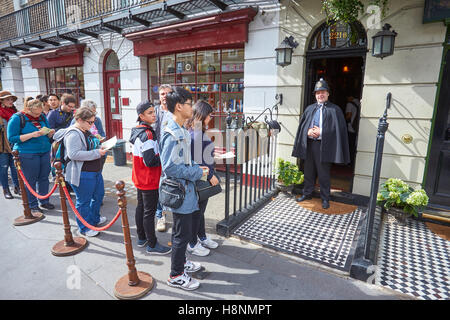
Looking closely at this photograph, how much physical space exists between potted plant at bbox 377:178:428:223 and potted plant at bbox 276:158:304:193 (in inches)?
56.9

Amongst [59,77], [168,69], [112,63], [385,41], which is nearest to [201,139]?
[385,41]

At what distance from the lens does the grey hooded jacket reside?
3.46 metres

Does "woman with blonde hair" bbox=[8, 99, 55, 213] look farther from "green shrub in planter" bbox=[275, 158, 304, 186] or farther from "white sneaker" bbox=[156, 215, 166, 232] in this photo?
"green shrub in planter" bbox=[275, 158, 304, 186]

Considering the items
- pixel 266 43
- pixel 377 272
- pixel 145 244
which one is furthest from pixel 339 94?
pixel 145 244

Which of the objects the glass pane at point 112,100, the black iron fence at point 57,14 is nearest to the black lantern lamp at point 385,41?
the black iron fence at point 57,14

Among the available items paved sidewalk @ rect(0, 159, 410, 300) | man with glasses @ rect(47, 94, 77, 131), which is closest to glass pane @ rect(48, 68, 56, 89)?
man with glasses @ rect(47, 94, 77, 131)

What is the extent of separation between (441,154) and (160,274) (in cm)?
461

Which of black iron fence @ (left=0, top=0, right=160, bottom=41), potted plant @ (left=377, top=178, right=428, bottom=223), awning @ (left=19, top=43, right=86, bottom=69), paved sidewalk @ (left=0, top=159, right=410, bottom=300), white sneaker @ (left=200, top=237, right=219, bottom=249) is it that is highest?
black iron fence @ (left=0, top=0, right=160, bottom=41)

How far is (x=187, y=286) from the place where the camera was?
8.79 ft

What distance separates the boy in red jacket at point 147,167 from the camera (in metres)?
2.93

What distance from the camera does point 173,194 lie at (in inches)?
96.0

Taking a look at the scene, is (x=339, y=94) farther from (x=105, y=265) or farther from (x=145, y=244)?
(x=105, y=265)

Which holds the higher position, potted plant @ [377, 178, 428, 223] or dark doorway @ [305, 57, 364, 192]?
dark doorway @ [305, 57, 364, 192]

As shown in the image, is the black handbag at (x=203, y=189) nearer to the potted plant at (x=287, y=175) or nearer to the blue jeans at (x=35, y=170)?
the potted plant at (x=287, y=175)
